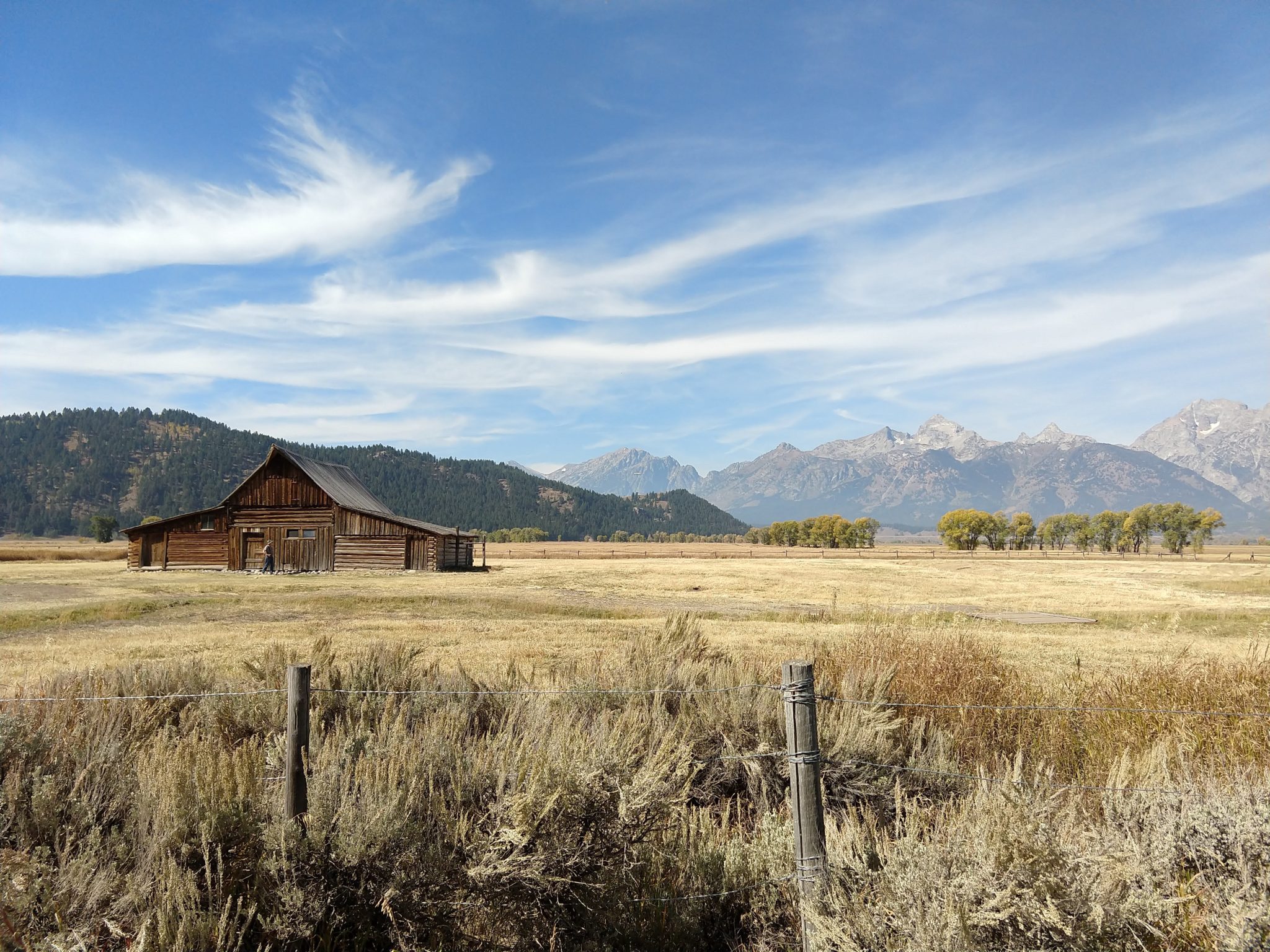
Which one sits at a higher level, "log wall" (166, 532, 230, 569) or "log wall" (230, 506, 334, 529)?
"log wall" (230, 506, 334, 529)

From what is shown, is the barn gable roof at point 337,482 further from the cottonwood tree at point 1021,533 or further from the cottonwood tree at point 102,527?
the cottonwood tree at point 1021,533

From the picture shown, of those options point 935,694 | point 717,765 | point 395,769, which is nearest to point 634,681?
point 717,765

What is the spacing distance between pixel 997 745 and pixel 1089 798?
121cm

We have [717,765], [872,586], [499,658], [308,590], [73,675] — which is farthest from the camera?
[872,586]

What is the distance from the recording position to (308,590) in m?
29.8

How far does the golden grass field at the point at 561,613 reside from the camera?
13594 mm

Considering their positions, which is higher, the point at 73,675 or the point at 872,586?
the point at 73,675

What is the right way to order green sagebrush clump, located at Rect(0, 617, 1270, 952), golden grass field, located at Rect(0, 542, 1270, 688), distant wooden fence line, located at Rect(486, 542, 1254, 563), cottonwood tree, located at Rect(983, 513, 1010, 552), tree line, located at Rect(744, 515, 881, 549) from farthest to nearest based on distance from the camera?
1. tree line, located at Rect(744, 515, 881, 549)
2. cottonwood tree, located at Rect(983, 513, 1010, 552)
3. distant wooden fence line, located at Rect(486, 542, 1254, 563)
4. golden grass field, located at Rect(0, 542, 1270, 688)
5. green sagebrush clump, located at Rect(0, 617, 1270, 952)

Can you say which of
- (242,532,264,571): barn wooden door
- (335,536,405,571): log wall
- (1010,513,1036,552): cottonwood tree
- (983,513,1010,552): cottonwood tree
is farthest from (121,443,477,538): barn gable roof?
(1010,513,1036,552): cottonwood tree

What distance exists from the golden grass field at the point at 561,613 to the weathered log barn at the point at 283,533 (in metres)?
2.36

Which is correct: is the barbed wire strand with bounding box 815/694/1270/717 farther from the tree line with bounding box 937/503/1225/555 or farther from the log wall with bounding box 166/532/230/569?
the tree line with bounding box 937/503/1225/555

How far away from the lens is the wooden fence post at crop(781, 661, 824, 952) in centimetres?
381

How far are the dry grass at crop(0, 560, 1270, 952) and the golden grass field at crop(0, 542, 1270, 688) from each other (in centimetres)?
197

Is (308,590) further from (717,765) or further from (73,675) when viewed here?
(717,765)
